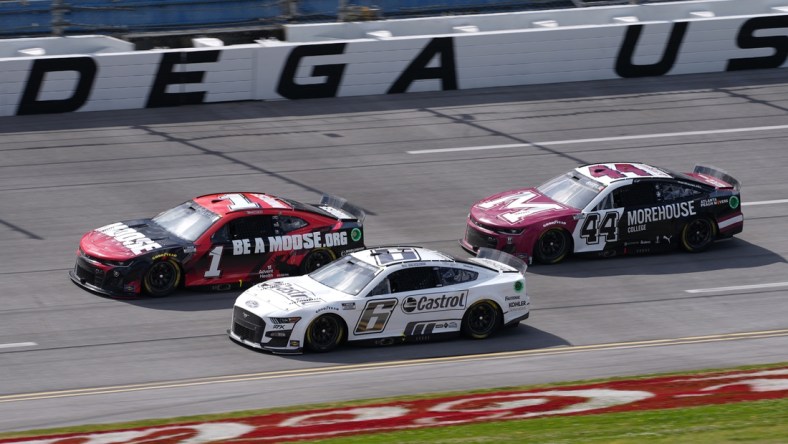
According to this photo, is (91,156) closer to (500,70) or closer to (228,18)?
(228,18)

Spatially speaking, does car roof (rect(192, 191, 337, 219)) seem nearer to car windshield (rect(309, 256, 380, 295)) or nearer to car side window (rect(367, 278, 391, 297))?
car windshield (rect(309, 256, 380, 295))

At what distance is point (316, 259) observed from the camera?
698 inches

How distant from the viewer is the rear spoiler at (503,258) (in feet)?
54.5

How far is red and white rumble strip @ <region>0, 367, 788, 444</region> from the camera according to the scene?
11.5 metres

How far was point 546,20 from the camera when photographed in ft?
99.9

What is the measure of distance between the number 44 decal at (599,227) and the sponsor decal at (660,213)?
276 millimetres

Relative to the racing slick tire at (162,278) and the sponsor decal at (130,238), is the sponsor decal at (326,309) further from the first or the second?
the sponsor decal at (130,238)

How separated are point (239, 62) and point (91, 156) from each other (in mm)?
4553

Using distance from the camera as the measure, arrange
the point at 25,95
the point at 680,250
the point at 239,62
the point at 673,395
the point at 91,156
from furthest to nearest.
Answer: the point at 239,62, the point at 25,95, the point at 91,156, the point at 680,250, the point at 673,395

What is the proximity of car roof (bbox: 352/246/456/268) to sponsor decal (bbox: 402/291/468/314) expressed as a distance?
20.3 inches

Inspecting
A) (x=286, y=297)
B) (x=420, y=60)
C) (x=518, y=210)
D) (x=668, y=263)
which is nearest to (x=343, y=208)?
(x=518, y=210)

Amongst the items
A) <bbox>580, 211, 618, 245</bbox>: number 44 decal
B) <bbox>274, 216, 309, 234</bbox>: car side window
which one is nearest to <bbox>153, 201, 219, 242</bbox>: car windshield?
<bbox>274, 216, 309, 234</bbox>: car side window

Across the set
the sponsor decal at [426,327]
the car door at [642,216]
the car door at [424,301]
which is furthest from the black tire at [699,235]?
the sponsor decal at [426,327]

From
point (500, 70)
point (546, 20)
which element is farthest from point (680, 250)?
point (546, 20)
